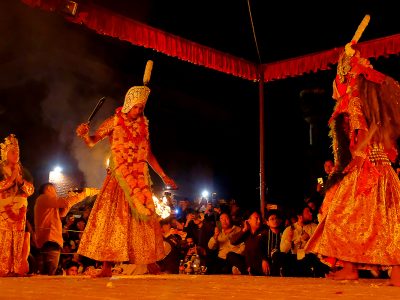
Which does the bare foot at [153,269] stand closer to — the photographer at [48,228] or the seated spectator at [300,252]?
the seated spectator at [300,252]

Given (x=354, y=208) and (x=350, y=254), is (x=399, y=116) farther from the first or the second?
(x=350, y=254)

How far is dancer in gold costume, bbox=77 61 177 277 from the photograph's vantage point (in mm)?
5359

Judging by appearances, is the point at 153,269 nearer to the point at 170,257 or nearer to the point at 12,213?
the point at 12,213

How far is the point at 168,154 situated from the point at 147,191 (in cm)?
1333

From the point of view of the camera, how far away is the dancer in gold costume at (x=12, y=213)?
631cm

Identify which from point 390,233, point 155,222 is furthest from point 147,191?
point 390,233

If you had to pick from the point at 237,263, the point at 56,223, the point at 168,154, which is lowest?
the point at 237,263

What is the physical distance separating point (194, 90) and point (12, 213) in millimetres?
9358

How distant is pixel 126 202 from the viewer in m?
5.53

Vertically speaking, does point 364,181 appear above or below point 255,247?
above

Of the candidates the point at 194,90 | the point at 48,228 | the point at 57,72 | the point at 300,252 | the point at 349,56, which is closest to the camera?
the point at 349,56

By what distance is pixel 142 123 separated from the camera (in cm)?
571

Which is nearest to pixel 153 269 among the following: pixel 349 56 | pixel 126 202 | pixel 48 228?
pixel 126 202

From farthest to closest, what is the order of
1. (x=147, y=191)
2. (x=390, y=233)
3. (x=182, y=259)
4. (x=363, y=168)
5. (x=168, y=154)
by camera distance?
(x=168, y=154) → (x=182, y=259) → (x=147, y=191) → (x=363, y=168) → (x=390, y=233)
